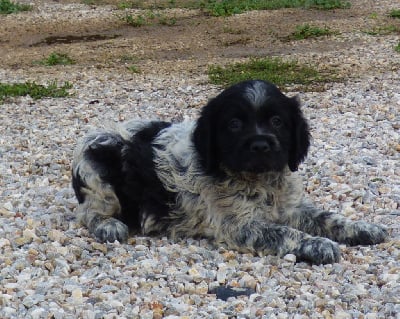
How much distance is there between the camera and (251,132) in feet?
17.1

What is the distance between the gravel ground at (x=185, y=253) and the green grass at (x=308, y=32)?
625 cm

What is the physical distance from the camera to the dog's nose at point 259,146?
511cm

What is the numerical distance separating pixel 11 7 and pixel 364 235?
19.5m

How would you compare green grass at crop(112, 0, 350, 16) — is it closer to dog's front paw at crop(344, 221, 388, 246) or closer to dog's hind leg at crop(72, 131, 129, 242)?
dog's hind leg at crop(72, 131, 129, 242)

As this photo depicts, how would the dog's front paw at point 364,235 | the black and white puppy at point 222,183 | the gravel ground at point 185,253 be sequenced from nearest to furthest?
the gravel ground at point 185,253, the black and white puppy at point 222,183, the dog's front paw at point 364,235

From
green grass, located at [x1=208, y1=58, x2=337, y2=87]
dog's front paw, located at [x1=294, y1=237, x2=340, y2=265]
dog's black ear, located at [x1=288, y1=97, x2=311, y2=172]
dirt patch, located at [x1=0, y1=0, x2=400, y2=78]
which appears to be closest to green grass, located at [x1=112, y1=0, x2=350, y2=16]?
dirt patch, located at [x1=0, y1=0, x2=400, y2=78]

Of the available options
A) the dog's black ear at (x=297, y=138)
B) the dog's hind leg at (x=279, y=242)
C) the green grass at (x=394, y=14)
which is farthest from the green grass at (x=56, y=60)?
the dog's hind leg at (x=279, y=242)

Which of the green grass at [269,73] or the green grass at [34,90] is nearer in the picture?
the green grass at [34,90]

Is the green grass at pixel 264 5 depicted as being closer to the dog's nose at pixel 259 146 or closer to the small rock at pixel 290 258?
the dog's nose at pixel 259 146

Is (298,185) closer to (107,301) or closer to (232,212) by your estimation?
(232,212)

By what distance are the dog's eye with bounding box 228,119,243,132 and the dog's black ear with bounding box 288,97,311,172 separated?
1.70 ft

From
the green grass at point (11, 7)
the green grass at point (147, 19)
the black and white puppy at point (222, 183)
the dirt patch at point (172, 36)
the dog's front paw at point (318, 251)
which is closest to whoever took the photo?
the dog's front paw at point (318, 251)

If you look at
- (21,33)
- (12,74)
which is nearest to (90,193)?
(12,74)

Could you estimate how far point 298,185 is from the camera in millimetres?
5832
